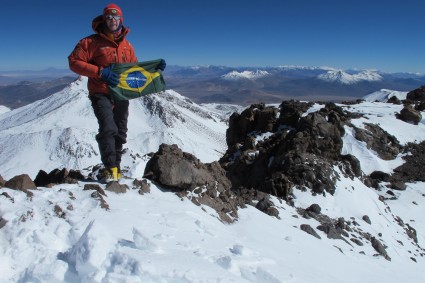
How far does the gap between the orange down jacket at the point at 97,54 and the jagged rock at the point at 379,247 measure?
1022 centimetres

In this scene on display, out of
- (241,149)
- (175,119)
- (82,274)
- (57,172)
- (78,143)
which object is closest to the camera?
(82,274)

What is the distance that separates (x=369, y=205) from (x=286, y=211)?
600cm

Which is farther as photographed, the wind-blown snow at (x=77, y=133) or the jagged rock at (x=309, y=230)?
the wind-blown snow at (x=77, y=133)

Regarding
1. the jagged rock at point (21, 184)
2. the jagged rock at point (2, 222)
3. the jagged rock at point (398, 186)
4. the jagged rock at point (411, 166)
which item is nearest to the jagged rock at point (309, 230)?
the jagged rock at point (21, 184)

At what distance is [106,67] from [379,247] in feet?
34.7

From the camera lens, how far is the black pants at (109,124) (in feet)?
28.7

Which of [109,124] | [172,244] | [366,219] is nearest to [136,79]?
[109,124]

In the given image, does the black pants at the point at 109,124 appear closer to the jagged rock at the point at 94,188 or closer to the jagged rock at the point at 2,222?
the jagged rock at the point at 94,188

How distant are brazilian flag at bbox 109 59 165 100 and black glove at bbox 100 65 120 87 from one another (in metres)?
0.11

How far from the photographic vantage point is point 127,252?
5.55 metres

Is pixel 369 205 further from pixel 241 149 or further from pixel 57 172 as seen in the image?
pixel 57 172

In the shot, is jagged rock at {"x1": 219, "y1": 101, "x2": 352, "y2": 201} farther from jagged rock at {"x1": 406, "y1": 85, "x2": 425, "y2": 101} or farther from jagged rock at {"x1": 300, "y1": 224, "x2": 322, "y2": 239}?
jagged rock at {"x1": 406, "y1": 85, "x2": 425, "y2": 101}

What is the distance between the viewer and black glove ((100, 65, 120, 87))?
27.5 feet

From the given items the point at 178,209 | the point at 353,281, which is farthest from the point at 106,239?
the point at 353,281
